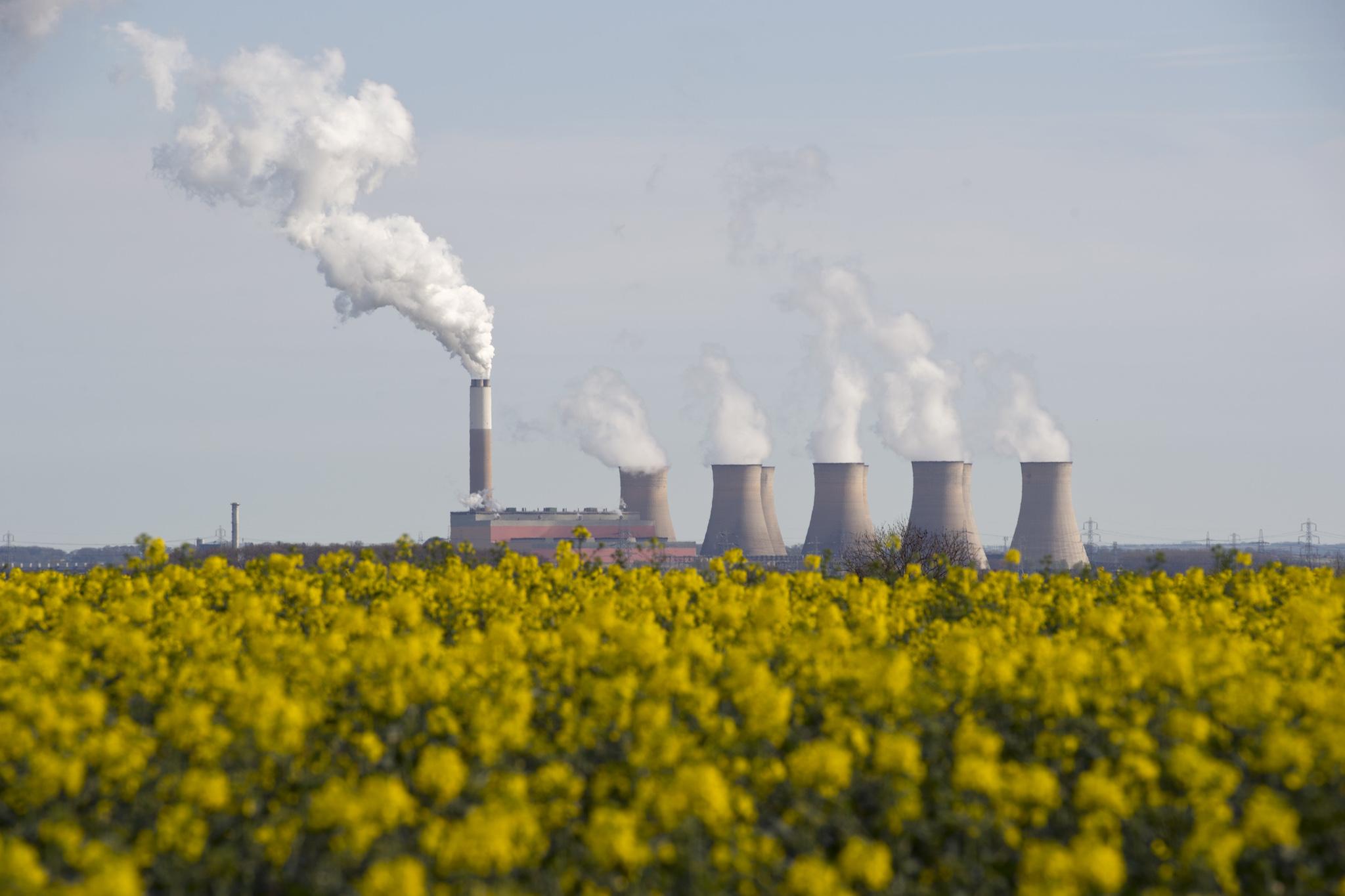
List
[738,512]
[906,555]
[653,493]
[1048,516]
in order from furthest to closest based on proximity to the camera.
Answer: [653,493] → [738,512] → [1048,516] → [906,555]

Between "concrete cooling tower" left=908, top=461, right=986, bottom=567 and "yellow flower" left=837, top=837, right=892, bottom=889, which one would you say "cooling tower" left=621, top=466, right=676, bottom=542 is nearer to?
"concrete cooling tower" left=908, top=461, right=986, bottom=567

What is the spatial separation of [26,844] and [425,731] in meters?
1.37

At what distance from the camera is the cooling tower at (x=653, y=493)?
221 feet

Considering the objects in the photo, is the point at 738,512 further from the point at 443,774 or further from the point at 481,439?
the point at 443,774

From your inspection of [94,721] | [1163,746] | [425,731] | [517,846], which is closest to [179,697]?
[94,721]

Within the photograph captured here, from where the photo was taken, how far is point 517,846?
4445 millimetres

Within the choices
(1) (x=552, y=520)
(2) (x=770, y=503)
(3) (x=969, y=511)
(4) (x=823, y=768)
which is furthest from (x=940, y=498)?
(4) (x=823, y=768)

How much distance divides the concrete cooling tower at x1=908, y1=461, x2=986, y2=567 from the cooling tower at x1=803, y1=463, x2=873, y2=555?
394 cm

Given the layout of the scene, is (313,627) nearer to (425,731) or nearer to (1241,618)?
(425,731)

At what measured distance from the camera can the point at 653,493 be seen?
6825 cm

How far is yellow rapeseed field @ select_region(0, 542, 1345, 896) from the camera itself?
4.59m

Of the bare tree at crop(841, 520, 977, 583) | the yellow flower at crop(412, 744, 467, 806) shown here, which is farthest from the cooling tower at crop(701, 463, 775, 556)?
the yellow flower at crop(412, 744, 467, 806)

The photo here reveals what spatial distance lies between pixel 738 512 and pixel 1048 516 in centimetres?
1296

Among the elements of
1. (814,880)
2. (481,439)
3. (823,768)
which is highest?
(481,439)
